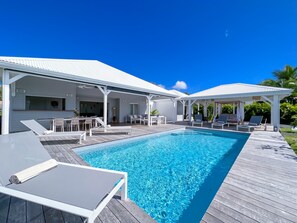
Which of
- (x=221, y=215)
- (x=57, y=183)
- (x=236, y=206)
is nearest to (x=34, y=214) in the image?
(x=57, y=183)

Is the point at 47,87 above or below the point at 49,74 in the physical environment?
below

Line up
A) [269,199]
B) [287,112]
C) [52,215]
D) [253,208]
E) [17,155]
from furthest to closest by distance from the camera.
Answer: [287,112] → [17,155] → [269,199] → [253,208] → [52,215]

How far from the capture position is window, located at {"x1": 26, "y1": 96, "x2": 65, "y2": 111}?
32.1 feet

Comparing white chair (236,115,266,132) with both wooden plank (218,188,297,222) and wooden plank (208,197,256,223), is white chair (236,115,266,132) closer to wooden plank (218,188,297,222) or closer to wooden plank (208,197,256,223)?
wooden plank (218,188,297,222)

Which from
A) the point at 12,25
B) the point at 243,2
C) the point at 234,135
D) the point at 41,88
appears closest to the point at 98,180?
the point at 41,88

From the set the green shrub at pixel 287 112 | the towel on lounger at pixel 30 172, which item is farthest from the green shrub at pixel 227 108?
the towel on lounger at pixel 30 172

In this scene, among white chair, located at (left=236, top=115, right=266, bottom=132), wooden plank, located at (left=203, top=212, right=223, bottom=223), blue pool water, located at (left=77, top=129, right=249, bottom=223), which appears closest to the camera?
wooden plank, located at (left=203, top=212, right=223, bottom=223)

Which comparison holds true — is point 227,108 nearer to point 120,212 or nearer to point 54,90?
point 54,90

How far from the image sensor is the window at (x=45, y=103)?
32.1 feet

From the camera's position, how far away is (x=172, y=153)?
21.6ft

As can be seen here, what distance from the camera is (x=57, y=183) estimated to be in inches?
88.1

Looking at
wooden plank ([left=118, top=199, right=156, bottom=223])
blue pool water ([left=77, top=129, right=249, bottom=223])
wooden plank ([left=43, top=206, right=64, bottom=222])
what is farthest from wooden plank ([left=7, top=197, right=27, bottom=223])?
blue pool water ([left=77, top=129, right=249, bottom=223])

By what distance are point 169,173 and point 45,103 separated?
408 inches

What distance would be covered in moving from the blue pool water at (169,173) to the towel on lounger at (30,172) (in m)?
1.83
